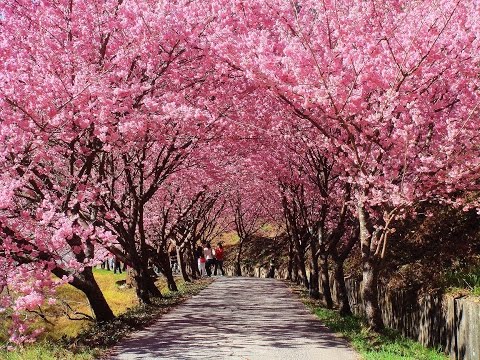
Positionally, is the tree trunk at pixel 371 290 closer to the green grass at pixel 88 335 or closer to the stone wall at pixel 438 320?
the stone wall at pixel 438 320

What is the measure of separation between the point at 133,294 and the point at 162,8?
17.3m

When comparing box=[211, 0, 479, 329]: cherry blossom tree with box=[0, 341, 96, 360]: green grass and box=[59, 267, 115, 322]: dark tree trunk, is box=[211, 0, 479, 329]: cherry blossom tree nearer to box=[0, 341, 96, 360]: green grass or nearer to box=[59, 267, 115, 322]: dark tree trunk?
box=[0, 341, 96, 360]: green grass

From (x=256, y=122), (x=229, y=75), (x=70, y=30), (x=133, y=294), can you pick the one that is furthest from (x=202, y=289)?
(x=70, y=30)

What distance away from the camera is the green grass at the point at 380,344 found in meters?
8.66

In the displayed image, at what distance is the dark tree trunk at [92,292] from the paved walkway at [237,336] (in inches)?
45.8

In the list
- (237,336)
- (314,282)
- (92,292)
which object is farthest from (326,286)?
(92,292)

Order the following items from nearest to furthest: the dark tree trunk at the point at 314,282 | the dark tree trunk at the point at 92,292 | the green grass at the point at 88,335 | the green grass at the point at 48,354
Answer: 1. the green grass at the point at 48,354
2. the green grass at the point at 88,335
3. the dark tree trunk at the point at 92,292
4. the dark tree trunk at the point at 314,282

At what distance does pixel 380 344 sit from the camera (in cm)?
962

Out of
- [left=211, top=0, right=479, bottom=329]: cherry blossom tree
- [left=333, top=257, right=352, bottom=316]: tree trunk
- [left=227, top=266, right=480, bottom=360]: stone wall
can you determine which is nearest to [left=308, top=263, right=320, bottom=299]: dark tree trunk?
[left=333, top=257, right=352, bottom=316]: tree trunk

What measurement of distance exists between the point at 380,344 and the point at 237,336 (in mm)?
2781

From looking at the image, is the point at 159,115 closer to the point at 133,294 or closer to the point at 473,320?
the point at 473,320

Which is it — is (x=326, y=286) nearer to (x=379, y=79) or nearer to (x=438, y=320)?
(x=438, y=320)

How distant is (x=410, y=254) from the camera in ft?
47.2

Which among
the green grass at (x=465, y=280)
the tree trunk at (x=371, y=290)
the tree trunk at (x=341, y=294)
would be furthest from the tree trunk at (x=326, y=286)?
the green grass at (x=465, y=280)
